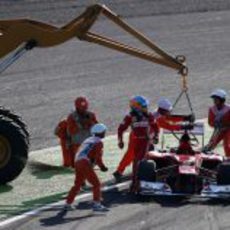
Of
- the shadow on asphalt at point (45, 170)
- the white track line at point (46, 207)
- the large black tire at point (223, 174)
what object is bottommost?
the white track line at point (46, 207)

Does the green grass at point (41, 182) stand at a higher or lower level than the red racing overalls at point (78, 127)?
lower

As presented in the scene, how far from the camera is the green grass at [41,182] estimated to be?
18337mm

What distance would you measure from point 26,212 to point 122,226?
1963 millimetres

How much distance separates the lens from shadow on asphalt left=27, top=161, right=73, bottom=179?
20.7 meters

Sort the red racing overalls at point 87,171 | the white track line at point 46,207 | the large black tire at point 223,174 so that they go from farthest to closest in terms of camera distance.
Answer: the large black tire at point 223,174 → the red racing overalls at point 87,171 → the white track line at point 46,207

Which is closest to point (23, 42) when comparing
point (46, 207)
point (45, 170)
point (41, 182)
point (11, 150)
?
point (11, 150)

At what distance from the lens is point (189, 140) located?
19.8 meters

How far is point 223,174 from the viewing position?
1853cm

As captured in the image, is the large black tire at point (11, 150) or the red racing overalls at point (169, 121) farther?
the red racing overalls at point (169, 121)

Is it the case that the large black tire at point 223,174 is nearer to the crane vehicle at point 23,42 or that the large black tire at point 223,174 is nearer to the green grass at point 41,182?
the green grass at point 41,182

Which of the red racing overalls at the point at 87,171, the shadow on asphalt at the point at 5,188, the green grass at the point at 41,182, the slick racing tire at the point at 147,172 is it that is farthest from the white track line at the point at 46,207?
the shadow on asphalt at the point at 5,188

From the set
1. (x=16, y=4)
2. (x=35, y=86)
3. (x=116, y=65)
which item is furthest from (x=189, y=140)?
(x=16, y=4)

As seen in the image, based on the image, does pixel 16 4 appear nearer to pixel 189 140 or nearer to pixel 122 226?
pixel 189 140

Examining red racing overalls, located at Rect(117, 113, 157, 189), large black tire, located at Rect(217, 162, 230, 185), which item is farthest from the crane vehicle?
large black tire, located at Rect(217, 162, 230, 185)
